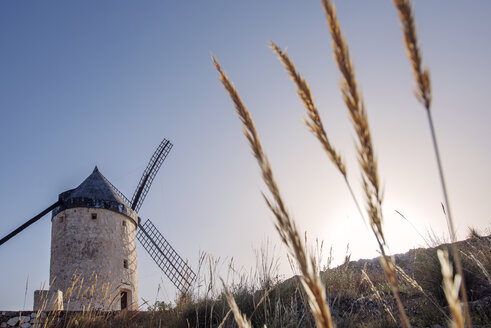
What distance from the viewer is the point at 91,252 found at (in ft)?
42.0

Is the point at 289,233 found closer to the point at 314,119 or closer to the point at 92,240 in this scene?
the point at 314,119

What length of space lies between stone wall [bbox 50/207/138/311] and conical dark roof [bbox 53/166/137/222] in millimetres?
175

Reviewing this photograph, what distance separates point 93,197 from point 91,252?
6.32 ft

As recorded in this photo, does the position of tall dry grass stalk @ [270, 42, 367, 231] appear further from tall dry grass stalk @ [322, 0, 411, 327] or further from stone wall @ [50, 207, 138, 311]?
stone wall @ [50, 207, 138, 311]

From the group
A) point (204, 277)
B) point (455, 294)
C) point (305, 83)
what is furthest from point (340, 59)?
point (204, 277)

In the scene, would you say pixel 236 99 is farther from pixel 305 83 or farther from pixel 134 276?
pixel 134 276

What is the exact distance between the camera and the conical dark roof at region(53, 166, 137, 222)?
525 inches

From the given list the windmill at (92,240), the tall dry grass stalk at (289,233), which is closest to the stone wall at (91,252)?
the windmill at (92,240)

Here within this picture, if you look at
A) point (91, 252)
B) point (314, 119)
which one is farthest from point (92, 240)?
point (314, 119)

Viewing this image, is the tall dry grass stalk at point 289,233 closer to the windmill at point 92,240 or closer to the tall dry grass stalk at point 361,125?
the tall dry grass stalk at point 361,125

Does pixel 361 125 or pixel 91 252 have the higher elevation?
pixel 91 252

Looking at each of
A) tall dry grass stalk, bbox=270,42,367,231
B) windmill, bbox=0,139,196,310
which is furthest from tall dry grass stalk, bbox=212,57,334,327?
windmill, bbox=0,139,196,310

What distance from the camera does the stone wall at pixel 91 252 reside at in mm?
12477

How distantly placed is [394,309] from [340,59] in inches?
180
